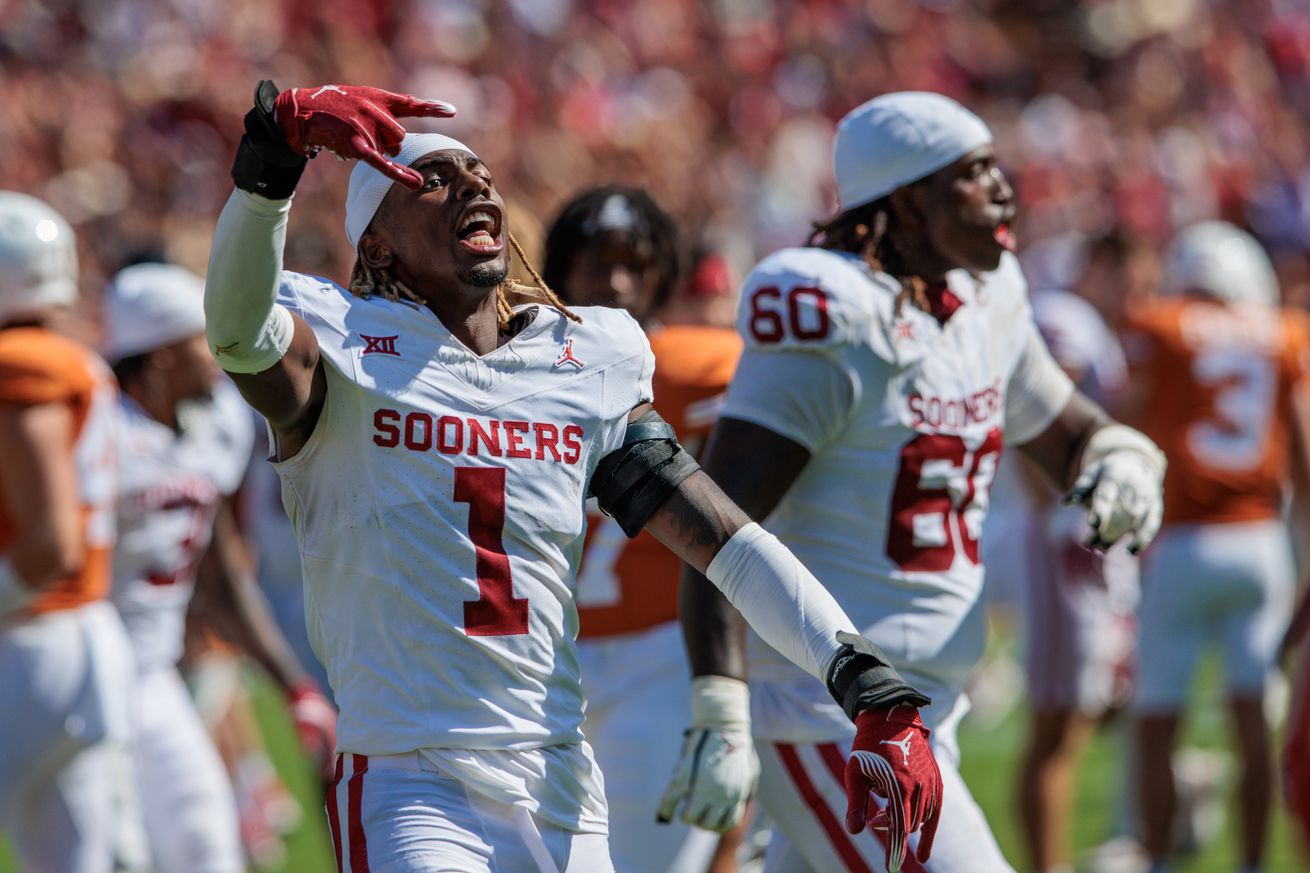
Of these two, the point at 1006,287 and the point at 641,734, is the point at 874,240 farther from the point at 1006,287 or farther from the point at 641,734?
the point at 641,734

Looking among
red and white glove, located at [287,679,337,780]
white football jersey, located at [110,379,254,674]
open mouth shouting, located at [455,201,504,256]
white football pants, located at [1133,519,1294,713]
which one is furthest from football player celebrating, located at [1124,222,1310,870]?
open mouth shouting, located at [455,201,504,256]

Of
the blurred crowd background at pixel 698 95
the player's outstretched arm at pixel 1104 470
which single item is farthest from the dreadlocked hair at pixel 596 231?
the blurred crowd background at pixel 698 95

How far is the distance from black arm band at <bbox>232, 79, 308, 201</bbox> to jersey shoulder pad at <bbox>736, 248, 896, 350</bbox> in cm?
128

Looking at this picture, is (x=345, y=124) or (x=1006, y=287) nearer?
(x=345, y=124)

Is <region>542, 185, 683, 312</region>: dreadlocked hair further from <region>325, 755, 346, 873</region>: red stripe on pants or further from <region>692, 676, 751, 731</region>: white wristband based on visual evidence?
<region>325, 755, 346, 873</region>: red stripe on pants

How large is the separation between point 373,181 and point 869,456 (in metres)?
1.22

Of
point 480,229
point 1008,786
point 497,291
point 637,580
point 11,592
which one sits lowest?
point 1008,786

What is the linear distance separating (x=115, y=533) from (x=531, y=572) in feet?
9.24

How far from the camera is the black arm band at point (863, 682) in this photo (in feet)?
9.93

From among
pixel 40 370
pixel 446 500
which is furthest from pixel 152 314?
pixel 446 500

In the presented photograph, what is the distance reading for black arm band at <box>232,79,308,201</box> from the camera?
9.53 feet

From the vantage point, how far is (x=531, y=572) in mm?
3182

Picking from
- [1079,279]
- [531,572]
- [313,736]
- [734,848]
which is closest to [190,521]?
[313,736]

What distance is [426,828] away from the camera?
9.84 feet
